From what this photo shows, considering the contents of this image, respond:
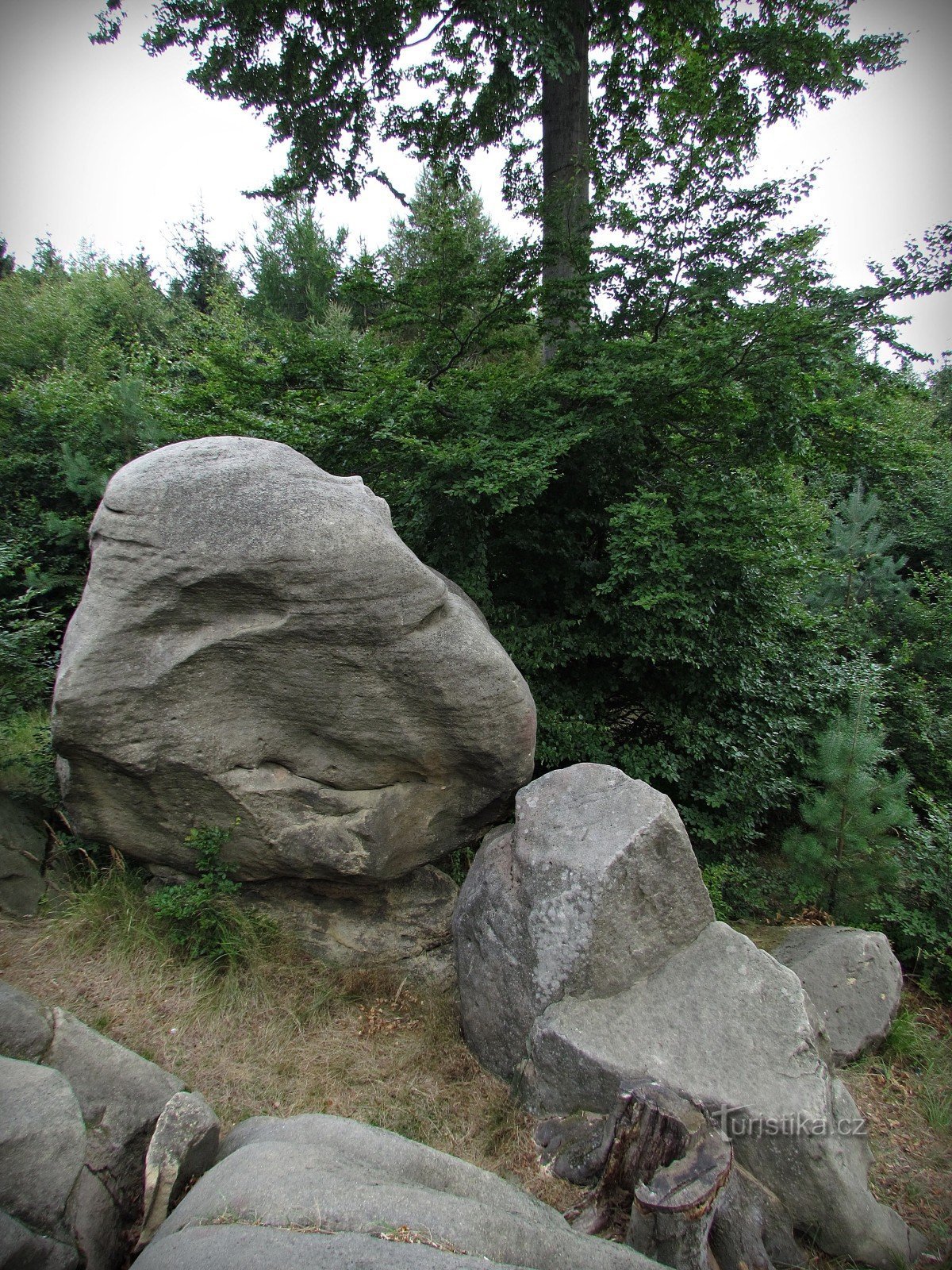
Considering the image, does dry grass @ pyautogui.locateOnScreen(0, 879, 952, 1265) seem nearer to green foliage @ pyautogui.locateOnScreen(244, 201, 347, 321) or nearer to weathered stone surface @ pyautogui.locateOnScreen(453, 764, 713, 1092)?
weathered stone surface @ pyautogui.locateOnScreen(453, 764, 713, 1092)

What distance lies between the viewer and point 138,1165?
3.06 meters

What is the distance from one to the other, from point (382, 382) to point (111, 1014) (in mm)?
4733

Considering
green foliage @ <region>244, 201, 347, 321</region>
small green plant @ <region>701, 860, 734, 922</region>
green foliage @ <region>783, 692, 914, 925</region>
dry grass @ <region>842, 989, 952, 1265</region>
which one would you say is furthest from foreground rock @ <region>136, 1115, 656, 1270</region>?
green foliage @ <region>244, 201, 347, 321</region>

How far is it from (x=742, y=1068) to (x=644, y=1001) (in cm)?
52

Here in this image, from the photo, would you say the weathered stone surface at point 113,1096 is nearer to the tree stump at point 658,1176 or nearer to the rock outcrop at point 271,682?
the rock outcrop at point 271,682

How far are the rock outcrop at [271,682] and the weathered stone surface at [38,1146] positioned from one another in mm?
1721

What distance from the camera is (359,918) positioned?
193 inches

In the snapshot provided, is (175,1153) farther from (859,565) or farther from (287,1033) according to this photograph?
(859,565)

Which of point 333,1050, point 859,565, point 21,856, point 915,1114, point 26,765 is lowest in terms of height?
point 915,1114

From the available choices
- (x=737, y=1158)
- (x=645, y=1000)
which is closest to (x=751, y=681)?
(x=645, y=1000)

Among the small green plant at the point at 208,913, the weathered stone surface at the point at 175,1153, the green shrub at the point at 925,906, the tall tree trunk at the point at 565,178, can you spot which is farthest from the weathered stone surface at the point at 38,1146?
the tall tree trunk at the point at 565,178

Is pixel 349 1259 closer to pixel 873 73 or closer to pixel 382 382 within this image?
pixel 382 382

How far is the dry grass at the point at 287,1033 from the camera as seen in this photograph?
12.2ft

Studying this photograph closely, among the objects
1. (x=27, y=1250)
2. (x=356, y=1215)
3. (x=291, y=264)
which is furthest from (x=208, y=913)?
(x=291, y=264)
